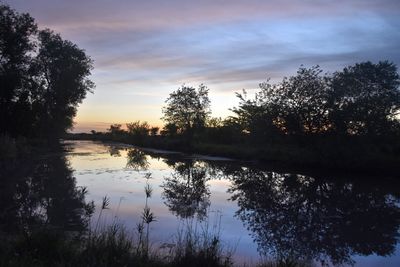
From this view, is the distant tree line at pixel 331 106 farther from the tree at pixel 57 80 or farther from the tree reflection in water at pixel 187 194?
the tree at pixel 57 80

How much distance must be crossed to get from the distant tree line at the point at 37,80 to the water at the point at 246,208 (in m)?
13.6

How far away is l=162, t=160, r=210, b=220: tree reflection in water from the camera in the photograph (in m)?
13.5

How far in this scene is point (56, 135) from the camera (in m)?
53.0

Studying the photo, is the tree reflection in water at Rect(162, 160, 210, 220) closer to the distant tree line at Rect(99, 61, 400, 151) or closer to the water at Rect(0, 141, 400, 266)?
the water at Rect(0, 141, 400, 266)

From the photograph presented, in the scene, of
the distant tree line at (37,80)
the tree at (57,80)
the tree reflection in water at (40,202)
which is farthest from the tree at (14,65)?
the tree reflection in water at (40,202)

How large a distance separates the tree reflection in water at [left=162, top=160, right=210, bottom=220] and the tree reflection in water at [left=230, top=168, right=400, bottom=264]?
132 centimetres

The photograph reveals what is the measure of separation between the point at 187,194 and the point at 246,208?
311 centimetres

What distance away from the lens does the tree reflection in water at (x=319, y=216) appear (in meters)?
10.3

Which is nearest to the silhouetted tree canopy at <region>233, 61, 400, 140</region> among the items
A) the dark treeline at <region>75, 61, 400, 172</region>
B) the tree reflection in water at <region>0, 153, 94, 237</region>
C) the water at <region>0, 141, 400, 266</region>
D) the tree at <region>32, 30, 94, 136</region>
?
the dark treeline at <region>75, 61, 400, 172</region>

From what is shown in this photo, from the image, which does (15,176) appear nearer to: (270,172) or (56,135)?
(270,172)

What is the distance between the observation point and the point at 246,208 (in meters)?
14.9

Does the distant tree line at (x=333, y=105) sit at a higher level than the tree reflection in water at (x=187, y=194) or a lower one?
higher

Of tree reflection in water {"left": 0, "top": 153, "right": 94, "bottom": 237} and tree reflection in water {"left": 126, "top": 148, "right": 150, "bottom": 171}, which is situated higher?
tree reflection in water {"left": 126, "top": 148, "right": 150, "bottom": 171}

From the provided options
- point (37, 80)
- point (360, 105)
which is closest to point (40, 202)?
point (360, 105)
